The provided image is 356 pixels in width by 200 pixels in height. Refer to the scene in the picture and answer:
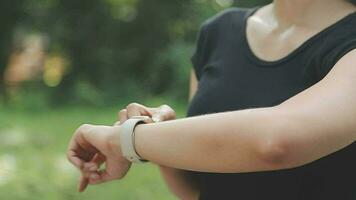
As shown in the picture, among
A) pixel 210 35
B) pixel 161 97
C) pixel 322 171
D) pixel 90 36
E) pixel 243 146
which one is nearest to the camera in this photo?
pixel 243 146

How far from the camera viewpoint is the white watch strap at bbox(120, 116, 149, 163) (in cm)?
160

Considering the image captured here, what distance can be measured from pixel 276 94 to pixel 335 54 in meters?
0.15

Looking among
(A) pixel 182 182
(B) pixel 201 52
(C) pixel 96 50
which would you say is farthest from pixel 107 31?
(A) pixel 182 182

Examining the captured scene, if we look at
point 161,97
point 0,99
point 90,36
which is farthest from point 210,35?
point 90,36

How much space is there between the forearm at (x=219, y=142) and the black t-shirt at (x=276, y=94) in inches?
8.0

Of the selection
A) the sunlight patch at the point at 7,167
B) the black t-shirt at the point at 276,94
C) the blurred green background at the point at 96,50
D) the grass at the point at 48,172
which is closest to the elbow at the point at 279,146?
the black t-shirt at the point at 276,94

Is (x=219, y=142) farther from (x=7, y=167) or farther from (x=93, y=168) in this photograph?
(x=7, y=167)

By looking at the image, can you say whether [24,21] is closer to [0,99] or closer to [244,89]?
[0,99]

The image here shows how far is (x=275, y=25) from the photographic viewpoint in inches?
73.9

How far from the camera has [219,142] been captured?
4.85ft

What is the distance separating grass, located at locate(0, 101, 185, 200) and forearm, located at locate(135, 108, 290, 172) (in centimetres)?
224

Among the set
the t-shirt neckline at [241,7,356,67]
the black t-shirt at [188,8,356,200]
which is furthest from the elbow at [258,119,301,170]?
the t-shirt neckline at [241,7,356,67]

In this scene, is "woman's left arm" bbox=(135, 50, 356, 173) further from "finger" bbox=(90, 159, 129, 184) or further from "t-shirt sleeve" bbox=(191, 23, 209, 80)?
"t-shirt sleeve" bbox=(191, 23, 209, 80)

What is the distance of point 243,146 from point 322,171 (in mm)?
253
